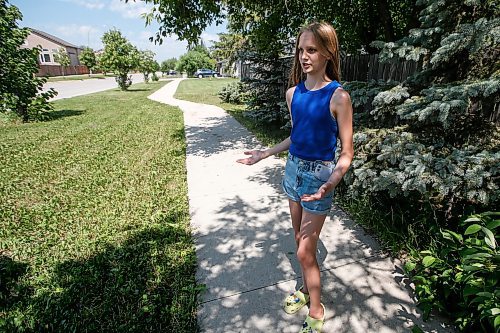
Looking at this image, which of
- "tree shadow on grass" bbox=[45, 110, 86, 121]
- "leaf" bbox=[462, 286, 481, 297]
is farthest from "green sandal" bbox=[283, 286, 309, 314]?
"tree shadow on grass" bbox=[45, 110, 86, 121]

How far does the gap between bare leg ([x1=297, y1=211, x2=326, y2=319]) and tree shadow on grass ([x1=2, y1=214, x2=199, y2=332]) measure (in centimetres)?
89

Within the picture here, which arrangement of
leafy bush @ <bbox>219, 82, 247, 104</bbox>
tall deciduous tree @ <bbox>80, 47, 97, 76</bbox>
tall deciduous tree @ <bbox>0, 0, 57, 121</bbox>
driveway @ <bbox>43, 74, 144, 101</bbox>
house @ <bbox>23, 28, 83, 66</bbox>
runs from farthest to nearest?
house @ <bbox>23, 28, 83, 66</bbox> < tall deciduous tree @ <bbox>80, 47, 97, 76</bbox> < driveway @ <bbox>43, 74, 144, 101</bbox> < leafy bush @ <bbox>219, 82, 247, 104</bbox> < tall deciduous tree @ <bbox>0, 0, 57, 121</bbox>

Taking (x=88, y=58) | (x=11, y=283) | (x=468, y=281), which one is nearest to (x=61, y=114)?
(x=11, y=283)

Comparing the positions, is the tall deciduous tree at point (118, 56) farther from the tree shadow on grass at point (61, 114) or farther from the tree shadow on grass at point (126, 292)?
the tree shadow on grass at point (126, 292)

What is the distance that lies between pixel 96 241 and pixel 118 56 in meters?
25.4

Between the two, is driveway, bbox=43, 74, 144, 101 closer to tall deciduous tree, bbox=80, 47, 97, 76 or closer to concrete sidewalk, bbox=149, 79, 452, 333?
concrete sidewalk, bbox=149, 79, 452, 333

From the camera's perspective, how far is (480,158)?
225 cm

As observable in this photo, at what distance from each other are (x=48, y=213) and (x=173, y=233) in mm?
1947

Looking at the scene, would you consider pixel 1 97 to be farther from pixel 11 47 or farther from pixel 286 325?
pixel 286 325

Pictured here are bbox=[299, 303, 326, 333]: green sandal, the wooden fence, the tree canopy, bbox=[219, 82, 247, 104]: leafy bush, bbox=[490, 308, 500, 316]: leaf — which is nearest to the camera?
bbox=[490, 308, 500, 316]: leaf

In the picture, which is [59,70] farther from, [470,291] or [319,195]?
[470,291]

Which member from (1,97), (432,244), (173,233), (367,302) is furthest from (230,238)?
(1,97)

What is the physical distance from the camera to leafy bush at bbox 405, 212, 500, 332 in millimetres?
1654

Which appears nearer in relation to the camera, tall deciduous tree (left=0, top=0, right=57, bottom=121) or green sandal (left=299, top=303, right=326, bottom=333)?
green sandal (left=299, top=303, right=326, bottom=333)
